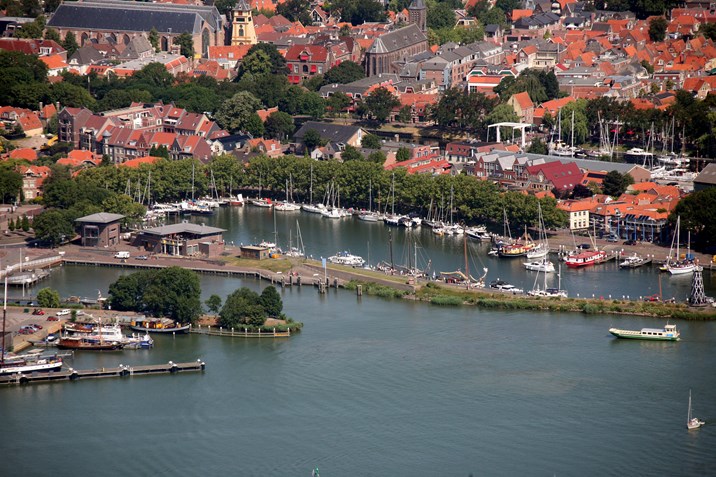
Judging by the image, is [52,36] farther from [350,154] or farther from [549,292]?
[549,292]

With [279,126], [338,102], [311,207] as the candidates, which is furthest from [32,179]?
[338,102]

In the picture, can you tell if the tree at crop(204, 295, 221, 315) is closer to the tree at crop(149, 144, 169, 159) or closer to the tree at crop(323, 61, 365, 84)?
the tree at crop(149, 144, 169, 159)

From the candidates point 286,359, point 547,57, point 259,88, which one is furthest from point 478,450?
point 547,57

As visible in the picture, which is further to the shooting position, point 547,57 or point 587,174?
point 547,57

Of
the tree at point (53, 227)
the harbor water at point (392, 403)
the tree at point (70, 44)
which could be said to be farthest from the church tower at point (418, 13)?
the harbor water at point (392, 403)

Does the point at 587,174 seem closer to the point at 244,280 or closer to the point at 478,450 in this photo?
the point at 244,280
